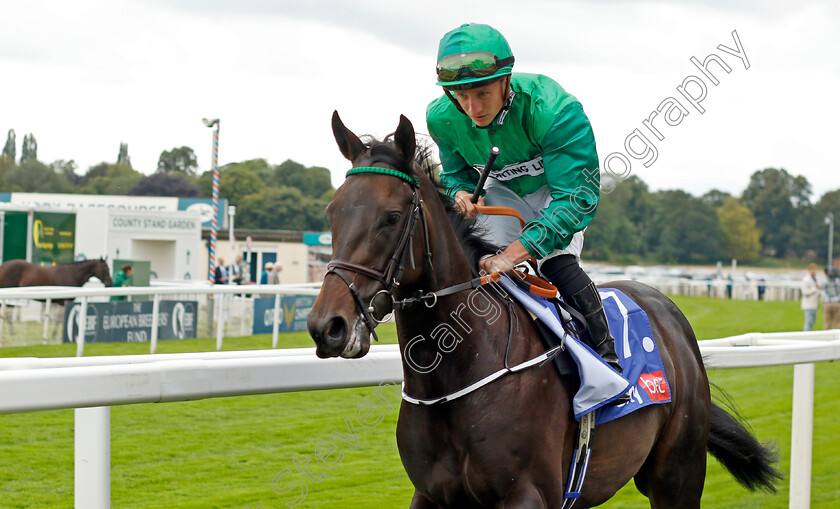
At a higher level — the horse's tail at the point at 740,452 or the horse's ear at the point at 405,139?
the horse's ear at the point at 405,139

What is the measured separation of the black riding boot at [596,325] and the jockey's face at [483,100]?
694 mm

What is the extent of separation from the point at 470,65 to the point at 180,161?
69.1 meters

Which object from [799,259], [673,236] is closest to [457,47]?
[673,236]

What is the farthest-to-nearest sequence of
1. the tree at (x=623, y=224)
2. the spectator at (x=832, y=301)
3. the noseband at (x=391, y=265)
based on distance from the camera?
the tree at (x=623, y=224) < the spectator at (x=832, y=301) < the noseband at (x=391, y=265)

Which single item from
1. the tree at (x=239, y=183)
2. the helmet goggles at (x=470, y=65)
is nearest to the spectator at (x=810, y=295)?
the helmet goggles at (x=470, y=65)

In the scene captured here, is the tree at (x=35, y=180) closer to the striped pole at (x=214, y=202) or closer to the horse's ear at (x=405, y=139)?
the striped pole at (x=214, y=202)

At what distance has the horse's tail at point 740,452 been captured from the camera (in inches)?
142

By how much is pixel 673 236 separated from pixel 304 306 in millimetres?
50555

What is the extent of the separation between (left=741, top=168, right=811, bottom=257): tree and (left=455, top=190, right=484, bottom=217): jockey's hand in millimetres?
74678

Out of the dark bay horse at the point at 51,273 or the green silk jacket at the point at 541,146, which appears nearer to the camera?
the green silk jacket at the point at 541,146

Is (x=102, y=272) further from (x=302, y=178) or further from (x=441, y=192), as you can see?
(x=302, y=178)

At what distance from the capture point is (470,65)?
2441 mm

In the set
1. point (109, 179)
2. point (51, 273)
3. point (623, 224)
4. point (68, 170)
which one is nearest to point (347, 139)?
point (51, 273)

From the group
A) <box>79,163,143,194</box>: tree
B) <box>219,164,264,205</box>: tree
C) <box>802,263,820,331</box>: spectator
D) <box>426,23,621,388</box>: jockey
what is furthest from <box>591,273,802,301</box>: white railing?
<box>79,163,143,194</box>: tree
